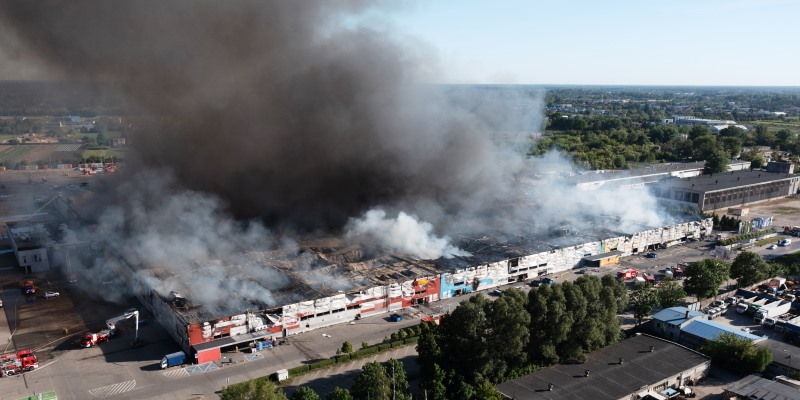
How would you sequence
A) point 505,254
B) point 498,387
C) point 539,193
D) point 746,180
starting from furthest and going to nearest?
point 746,180, point 539,193, point 505,254, point 498,387

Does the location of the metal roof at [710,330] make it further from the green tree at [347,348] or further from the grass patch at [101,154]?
the grass patch at [101,154]

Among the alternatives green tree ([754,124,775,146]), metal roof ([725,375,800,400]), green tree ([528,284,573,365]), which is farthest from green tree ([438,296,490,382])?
green tree ([754,124,775,146])

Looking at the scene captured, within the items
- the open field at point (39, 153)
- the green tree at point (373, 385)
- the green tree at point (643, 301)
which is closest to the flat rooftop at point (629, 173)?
the green tree at point (643, 301)

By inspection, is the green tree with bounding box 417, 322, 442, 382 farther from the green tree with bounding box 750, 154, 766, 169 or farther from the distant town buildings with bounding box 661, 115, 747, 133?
the distant town buildings with bounding box 661, 115, 747, 133

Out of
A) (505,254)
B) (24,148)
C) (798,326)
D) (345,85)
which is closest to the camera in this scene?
(798,326)

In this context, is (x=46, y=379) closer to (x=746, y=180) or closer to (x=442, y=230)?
(x=442, y=230)

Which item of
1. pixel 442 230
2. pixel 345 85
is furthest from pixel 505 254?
pixel 345 85
